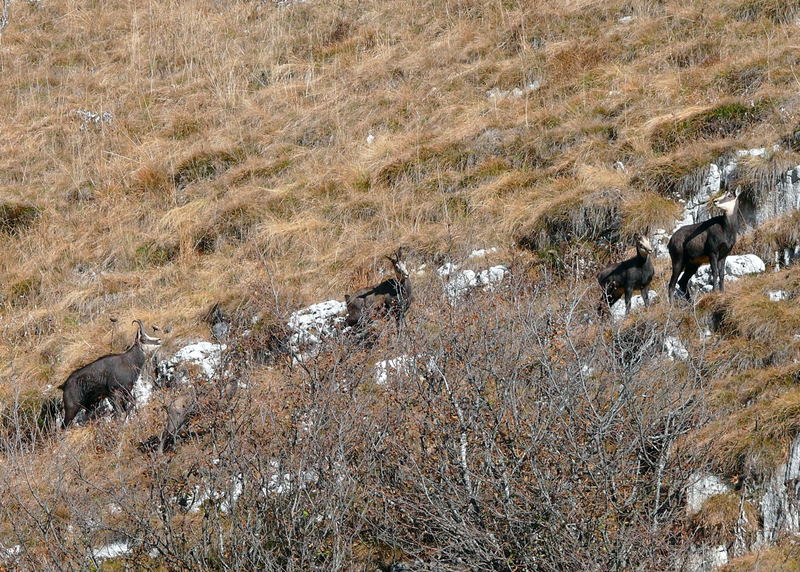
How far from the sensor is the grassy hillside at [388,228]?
8070 millimetres

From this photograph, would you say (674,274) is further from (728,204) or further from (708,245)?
(728,204)

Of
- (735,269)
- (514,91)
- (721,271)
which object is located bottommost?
(735,269)

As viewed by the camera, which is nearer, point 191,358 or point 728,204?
point 728,204

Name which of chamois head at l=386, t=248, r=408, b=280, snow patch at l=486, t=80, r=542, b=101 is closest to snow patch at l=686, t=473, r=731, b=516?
chamois head at l=386, t=248, r=408, b=280

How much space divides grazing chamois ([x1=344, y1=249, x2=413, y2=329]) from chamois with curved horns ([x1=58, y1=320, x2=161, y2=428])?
106 inches

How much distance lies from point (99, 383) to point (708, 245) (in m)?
7.16

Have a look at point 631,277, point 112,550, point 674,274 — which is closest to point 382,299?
point 631,277

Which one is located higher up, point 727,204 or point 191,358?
point 727,204

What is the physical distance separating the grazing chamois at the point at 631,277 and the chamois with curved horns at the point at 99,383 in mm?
5637

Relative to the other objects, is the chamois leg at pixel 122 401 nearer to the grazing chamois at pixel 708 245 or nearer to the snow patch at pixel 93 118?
the grazing chamois at pixel 708 245

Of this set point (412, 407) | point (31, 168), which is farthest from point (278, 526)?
point (31, 168)

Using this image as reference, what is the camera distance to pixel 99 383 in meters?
12.1

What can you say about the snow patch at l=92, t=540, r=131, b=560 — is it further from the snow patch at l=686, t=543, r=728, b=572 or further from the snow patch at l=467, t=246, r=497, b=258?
the snow patch at l=467, t=246, r=497, b=258

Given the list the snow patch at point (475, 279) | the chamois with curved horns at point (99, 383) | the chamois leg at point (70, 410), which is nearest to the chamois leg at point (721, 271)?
the snow patch at point (475, 279)
